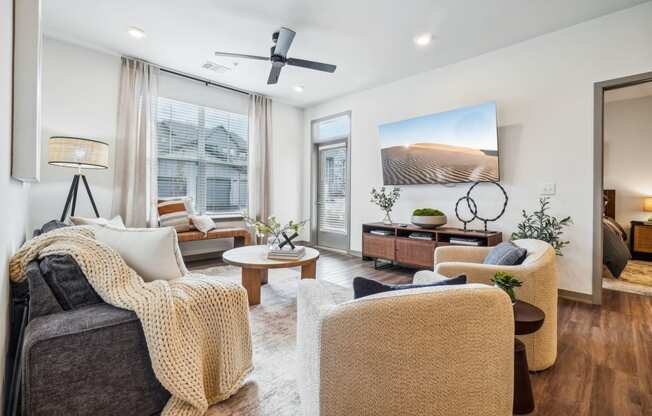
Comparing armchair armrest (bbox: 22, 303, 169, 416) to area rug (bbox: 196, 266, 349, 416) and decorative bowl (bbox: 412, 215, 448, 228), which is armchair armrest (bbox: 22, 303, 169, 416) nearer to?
area rug (bbox: 196, 266, 349, 416)

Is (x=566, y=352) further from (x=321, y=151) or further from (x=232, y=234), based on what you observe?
(x=321, y=151)

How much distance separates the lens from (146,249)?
1.54m

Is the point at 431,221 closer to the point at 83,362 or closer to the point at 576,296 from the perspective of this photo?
the point at 576,296

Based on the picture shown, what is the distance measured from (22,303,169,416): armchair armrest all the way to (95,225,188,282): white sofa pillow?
274 millimetres

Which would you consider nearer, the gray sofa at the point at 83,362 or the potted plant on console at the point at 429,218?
the gray sofa at the point at 83,362

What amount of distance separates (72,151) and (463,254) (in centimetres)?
379

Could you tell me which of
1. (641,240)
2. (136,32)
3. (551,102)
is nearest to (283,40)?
(136,32)

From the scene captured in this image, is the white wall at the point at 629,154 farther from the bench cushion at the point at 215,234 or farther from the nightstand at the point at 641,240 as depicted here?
the bench cushion at the point at 215,234

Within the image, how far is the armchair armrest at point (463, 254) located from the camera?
2311 millimetres

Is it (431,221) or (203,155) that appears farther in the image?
(203,155)

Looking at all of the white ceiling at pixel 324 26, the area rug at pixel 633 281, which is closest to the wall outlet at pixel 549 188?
the area rug at pixel 633 281

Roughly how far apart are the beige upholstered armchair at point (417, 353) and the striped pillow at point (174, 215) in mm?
3751

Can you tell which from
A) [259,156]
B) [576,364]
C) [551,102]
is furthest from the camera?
[259,156]

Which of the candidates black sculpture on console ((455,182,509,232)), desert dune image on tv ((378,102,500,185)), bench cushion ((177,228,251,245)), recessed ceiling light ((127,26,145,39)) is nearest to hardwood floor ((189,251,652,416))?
black sculpture on console ((455,182,509,232))
